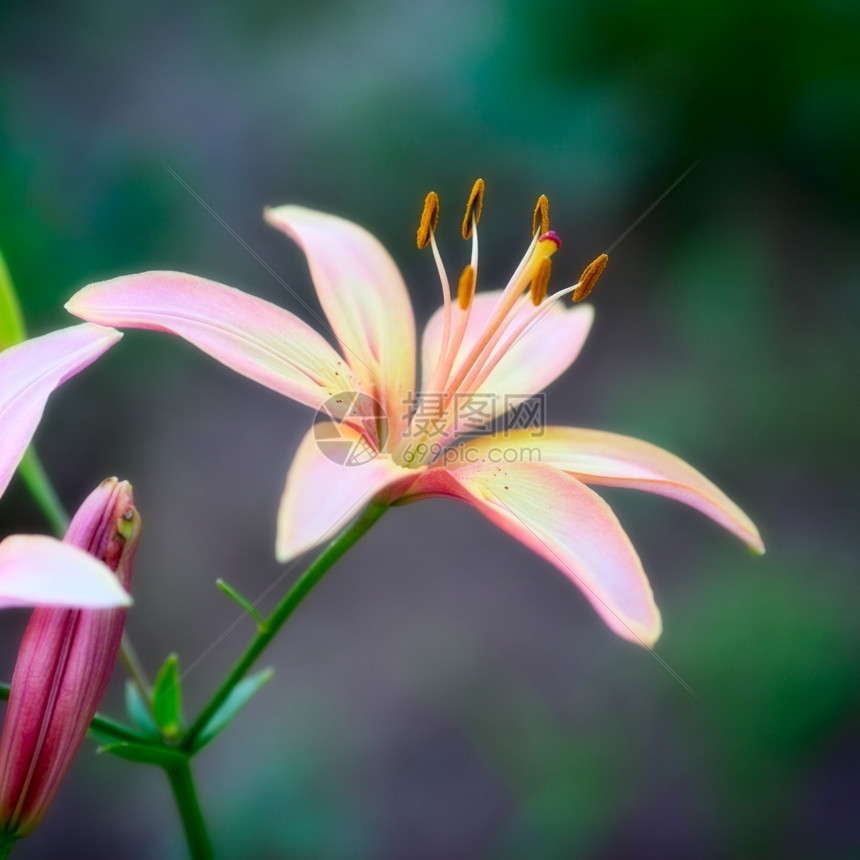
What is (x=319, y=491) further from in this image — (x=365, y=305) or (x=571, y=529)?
(x=365, y=305)

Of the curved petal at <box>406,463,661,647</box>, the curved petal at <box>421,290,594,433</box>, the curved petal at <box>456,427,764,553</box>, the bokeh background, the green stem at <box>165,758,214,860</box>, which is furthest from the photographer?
the bokeh background

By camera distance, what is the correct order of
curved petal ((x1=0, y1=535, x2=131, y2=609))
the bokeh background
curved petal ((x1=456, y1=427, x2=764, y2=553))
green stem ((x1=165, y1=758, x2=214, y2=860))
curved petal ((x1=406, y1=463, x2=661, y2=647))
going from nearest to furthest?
1. curved petal ((x1=0, y1=535, x2=131, y2=609))
2. curved petal ((x1=406, y1=463, x2=661, y2=647))
3. curved petal ((x1=456, y1=427, x2=764, y2=553))
4. green stem ((x1=165, y1=758, x2=214, y2=860))
5. the bokeh background

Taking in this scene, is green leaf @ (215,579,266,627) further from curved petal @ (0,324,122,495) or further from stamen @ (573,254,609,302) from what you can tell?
stamen @ (573,254,609,302)

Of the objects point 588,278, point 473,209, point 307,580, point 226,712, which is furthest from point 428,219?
point 226,712

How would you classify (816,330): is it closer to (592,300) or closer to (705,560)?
(592,300)

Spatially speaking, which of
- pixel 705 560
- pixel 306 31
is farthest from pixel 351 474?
pixel 306 31

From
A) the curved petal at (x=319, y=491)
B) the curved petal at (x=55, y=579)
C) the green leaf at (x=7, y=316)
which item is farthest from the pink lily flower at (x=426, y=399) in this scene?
the green leaf at (x=7, y=316)

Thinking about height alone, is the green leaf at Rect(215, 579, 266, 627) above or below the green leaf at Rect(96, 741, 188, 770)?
above

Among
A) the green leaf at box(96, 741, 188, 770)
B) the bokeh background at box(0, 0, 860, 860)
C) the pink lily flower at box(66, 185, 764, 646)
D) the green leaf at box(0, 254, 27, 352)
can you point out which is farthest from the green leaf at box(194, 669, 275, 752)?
the bokeh background at box(0, 0, 860, 860)
